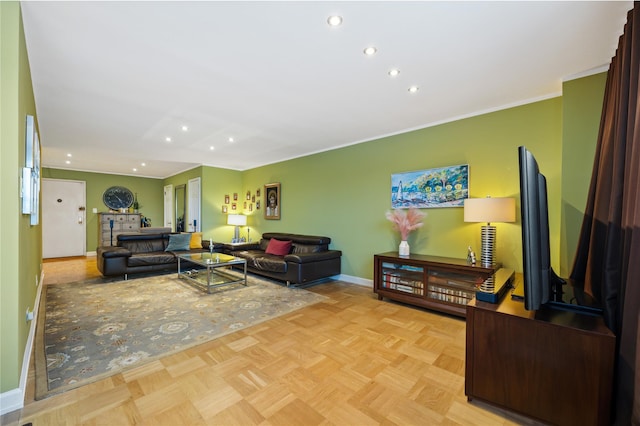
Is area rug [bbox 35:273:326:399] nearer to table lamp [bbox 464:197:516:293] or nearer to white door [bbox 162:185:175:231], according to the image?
table lamp [bbox 464:197:516:293]

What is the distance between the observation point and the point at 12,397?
1600 millimetres

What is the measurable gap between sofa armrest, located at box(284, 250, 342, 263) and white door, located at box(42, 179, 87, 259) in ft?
22.7

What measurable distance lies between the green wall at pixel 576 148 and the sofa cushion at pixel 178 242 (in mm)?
6147

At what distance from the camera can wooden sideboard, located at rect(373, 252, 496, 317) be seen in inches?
120

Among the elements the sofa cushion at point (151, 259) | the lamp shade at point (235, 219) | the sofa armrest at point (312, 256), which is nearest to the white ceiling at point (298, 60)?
the sofa armrest at point (312, 256)

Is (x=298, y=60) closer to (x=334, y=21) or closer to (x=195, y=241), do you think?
(x=334, y=21)

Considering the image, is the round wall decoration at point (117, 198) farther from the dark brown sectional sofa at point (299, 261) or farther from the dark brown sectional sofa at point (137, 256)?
the dark brown sectional sofa at point (299, 261)

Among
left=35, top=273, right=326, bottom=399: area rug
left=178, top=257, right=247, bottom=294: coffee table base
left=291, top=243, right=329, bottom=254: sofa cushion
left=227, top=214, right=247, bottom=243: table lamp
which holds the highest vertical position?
left=227, top=214, right=247, bottom=243: table lamp

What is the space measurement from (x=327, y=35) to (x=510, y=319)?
222cm

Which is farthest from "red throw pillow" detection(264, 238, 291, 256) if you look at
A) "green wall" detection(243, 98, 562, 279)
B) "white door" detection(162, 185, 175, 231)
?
"white door" detection(162, 185, 175, 231)

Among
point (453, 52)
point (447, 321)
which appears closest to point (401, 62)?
point (453, 52)

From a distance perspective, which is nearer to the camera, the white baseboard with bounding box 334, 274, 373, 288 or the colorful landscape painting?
the colorful landscape painting

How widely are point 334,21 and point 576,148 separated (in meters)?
2.47

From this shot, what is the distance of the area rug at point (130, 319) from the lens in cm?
212
